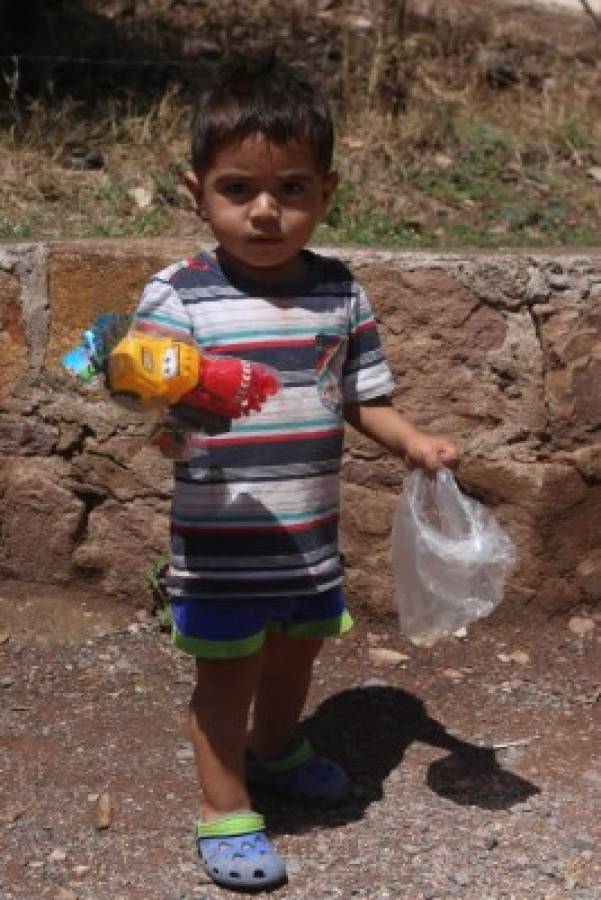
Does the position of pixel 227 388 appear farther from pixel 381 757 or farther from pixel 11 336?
pixel 11 336

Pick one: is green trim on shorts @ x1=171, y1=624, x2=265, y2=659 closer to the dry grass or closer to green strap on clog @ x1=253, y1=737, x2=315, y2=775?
green strap on clog @ x1=253, y1=737, x2=315, y2=775

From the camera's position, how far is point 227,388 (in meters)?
2.70

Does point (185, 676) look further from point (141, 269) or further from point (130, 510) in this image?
point (141, 269)

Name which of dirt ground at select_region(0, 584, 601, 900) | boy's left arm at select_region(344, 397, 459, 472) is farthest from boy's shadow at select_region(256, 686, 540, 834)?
boy's left arm at select_region(344, 397, 459, 472)

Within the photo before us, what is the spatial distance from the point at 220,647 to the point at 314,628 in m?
0.21

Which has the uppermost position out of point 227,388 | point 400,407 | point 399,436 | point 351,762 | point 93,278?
point 227,388

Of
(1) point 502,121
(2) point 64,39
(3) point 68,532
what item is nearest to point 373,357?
(3) point 68,532

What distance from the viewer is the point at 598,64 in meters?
6.16

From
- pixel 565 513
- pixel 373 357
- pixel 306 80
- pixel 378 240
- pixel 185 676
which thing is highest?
pixel 306 80

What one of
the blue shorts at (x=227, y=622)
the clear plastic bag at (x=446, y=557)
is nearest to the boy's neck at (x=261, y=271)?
→ the clear plastic bag at (x=446, y=557)

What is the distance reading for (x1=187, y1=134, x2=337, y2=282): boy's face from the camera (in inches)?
110

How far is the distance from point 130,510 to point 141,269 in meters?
0.58

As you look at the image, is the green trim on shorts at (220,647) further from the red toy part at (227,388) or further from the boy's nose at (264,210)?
the boy's nose at (264,210)

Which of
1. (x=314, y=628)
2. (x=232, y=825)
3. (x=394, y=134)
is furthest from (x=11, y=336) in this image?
(x=394, y=134)
